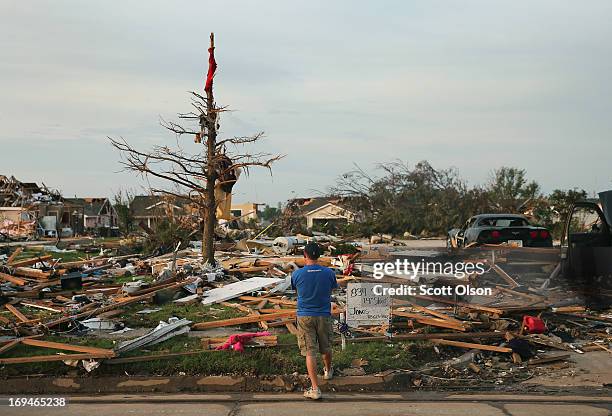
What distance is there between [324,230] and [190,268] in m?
21.6

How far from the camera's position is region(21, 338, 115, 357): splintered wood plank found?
28.3 ft

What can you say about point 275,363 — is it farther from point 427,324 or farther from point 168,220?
point 168,220

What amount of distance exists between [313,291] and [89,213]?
79.2m

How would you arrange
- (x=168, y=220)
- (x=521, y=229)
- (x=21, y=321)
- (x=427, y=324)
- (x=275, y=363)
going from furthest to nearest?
1. (x=168, y=220)
2. (x=521, y=229)
3. (x=21, y=321)
4. (x=427, y=324)
5. (x=275, y=363)

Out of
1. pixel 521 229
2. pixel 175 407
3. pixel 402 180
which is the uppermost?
pixel 402 180

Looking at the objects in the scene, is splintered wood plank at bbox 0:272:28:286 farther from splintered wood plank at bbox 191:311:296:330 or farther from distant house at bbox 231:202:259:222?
distant house at bbox 231:202:259:222

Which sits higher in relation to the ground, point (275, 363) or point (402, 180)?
point (402, 180)

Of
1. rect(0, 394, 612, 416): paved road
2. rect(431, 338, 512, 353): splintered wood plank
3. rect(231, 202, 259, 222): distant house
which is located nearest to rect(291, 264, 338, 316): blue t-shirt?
rect(0, 394, 612, 416): paved road

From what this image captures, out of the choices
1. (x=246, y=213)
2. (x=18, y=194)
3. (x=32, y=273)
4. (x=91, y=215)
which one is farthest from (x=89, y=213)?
(x=32, y=273)

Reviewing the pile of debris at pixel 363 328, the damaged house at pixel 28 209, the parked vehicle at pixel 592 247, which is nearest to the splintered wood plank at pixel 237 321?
the pile of debris at pixel 363 328

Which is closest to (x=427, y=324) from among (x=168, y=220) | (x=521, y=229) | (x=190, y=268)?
(x=521, y=229)

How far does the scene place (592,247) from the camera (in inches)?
528

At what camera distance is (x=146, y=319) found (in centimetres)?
1183

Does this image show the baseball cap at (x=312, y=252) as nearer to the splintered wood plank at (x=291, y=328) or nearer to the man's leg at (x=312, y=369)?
the man's leg at (x=312, y=369)
